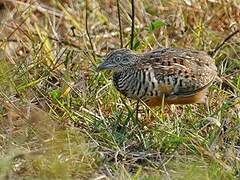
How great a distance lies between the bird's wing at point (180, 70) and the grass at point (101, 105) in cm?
21

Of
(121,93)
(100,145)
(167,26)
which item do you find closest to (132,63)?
(121,93)

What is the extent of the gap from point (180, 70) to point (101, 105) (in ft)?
2.25

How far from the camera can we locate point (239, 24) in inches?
302

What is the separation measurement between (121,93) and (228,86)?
1.11 metres

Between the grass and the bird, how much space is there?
0.15 metres

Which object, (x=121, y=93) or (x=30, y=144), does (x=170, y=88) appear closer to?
(x=121, y=93)

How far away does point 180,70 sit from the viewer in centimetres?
583

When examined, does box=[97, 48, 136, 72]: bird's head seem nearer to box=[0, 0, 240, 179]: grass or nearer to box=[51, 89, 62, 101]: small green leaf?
box=[0, 0, 240, 179]: grass

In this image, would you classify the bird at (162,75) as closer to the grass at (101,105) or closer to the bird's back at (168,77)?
the bird's back at (168,77)

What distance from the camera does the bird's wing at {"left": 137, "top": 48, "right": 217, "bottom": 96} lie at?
5.76 m

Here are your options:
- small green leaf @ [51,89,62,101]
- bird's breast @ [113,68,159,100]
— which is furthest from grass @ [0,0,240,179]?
bird's breast @ [113,68,159,100]

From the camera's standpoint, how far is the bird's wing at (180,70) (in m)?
5.76

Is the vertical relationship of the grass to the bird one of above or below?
below

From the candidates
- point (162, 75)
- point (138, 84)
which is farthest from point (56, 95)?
point (162, 75)
